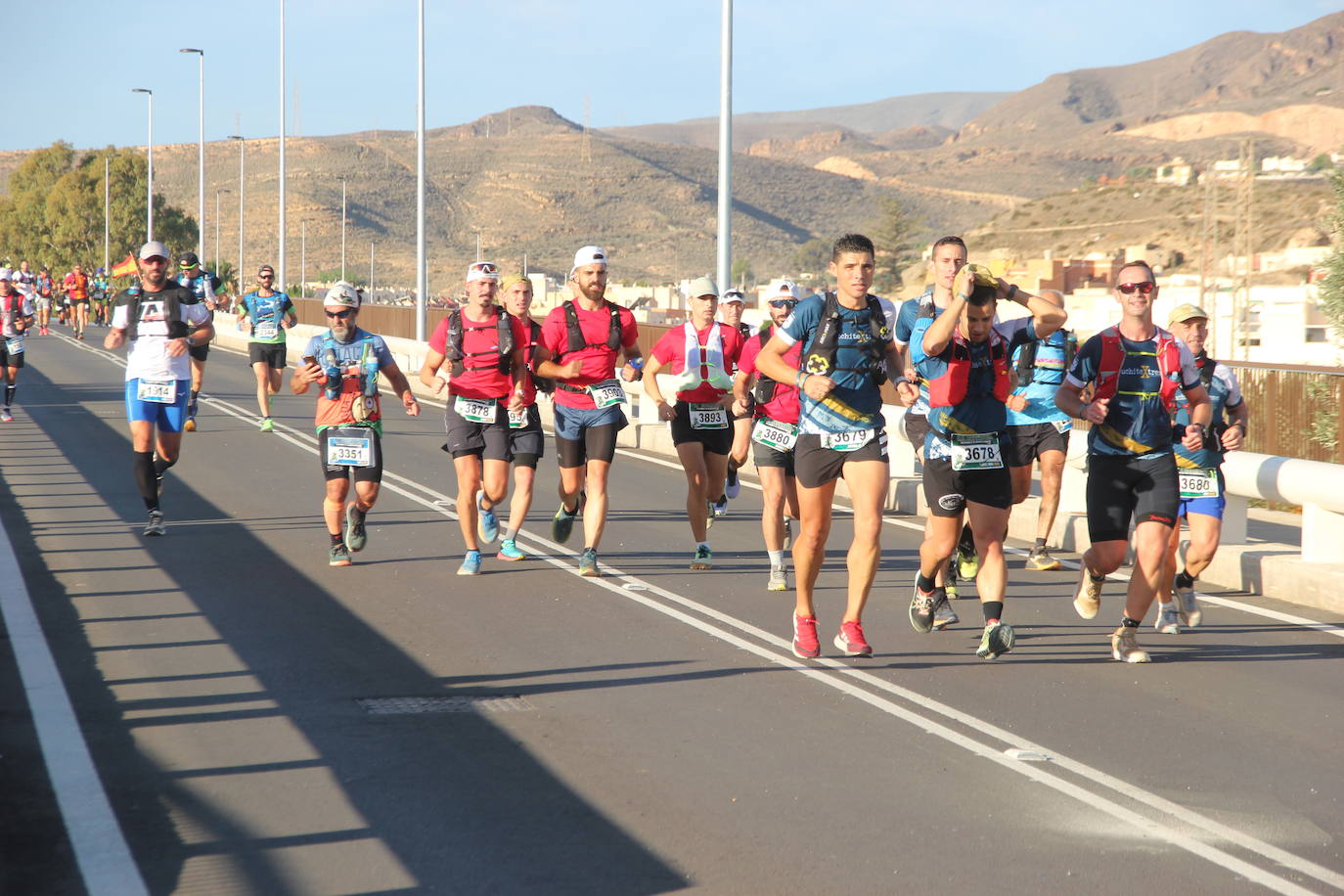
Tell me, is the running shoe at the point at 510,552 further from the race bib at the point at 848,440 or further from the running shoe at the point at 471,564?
the race bib at the point at 848,440

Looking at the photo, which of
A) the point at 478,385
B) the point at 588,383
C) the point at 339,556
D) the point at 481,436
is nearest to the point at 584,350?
the point at 588,383

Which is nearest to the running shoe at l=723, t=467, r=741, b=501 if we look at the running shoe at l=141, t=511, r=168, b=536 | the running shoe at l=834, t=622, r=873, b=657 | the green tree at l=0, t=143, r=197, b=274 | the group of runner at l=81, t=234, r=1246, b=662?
the group of runner at l=81, t=234, r=1246, b=662

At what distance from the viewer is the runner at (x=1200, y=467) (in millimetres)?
9469

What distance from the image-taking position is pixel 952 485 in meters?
8.55

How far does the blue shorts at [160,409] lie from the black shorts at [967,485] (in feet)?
21.7

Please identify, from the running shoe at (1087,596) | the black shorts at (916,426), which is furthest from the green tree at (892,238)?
the running shoe at (1087,596)

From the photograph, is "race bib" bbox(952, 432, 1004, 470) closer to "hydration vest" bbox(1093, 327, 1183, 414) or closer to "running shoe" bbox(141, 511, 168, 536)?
"hydration vest" bbox(1093, 327, 1183, 414)

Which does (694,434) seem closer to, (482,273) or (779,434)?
(482,273)

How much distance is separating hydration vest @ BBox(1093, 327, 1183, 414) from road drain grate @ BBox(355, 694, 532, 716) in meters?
3.35

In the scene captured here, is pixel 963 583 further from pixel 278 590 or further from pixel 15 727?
pixel 15 727

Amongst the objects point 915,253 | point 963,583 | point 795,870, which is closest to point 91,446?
point 963,583

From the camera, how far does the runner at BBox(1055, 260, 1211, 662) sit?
8633 mm

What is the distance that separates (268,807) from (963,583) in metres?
6.40

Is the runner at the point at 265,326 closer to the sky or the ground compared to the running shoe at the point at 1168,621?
closer to the sky
